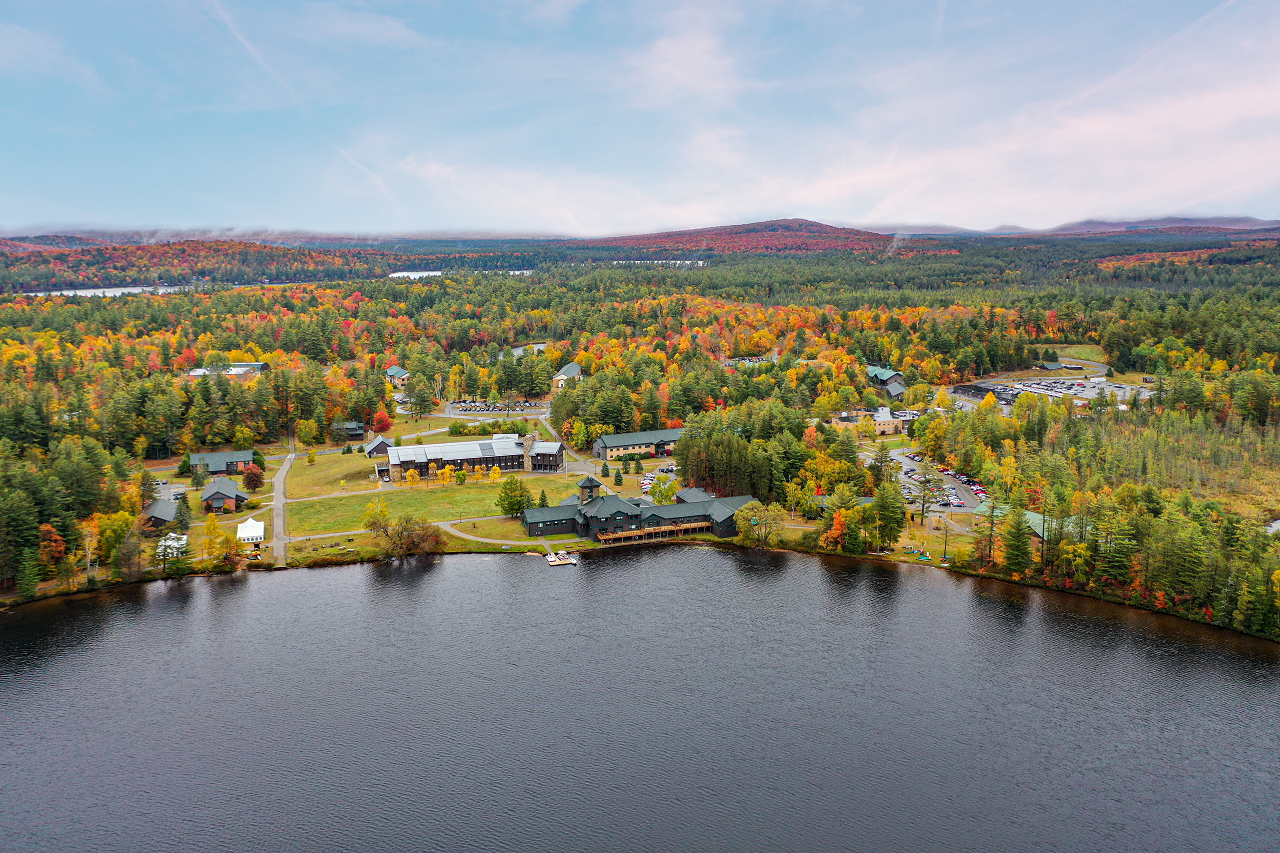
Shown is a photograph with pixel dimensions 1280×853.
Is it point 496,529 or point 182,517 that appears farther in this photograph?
point 496,529

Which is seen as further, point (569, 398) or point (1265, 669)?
point (569, 398)

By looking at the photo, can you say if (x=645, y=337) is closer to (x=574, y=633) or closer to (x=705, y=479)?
(x=705, y=479)

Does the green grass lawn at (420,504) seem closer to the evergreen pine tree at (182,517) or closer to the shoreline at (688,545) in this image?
the shoreline at (688,545)

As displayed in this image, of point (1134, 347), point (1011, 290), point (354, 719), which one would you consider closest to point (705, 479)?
point (354, 719)

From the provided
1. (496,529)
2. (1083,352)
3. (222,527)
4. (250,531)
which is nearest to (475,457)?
(496,529)

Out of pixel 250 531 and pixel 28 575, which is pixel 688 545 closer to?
pixel 250 531

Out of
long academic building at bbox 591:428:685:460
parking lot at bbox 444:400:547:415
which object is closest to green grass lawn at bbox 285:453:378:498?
long academic building at bbox 591:428:685:460

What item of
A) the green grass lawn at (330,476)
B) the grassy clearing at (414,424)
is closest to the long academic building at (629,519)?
the green grass lawn at (330,476)

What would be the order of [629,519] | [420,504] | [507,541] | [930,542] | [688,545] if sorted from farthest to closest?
[420,504] → [629,519] → [688,545] → [507,541] → [930,542]
